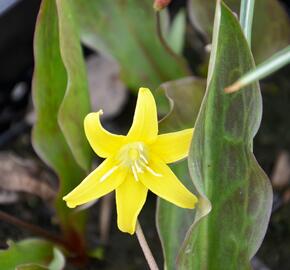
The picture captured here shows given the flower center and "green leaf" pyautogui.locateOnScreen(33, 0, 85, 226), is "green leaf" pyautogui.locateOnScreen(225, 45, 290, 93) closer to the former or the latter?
the flower center

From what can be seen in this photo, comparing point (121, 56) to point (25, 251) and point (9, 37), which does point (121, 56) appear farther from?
point (25, 251)

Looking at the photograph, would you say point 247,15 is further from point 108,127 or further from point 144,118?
point 108,127

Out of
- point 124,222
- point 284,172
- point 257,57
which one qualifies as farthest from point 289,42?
point 124,222

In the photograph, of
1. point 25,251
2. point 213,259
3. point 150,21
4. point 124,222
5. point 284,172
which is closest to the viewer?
point 124,222

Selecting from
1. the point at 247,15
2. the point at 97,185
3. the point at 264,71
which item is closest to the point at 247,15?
the point at 247,15

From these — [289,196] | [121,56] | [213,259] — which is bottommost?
[289,196]

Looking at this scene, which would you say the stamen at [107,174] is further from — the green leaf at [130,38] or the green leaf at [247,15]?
the green leaf at [130,38]

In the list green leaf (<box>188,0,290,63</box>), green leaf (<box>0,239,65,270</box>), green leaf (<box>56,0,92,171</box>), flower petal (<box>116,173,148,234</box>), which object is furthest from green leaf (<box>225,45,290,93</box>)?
green leaf (<box>188,0,290,63</box>)
